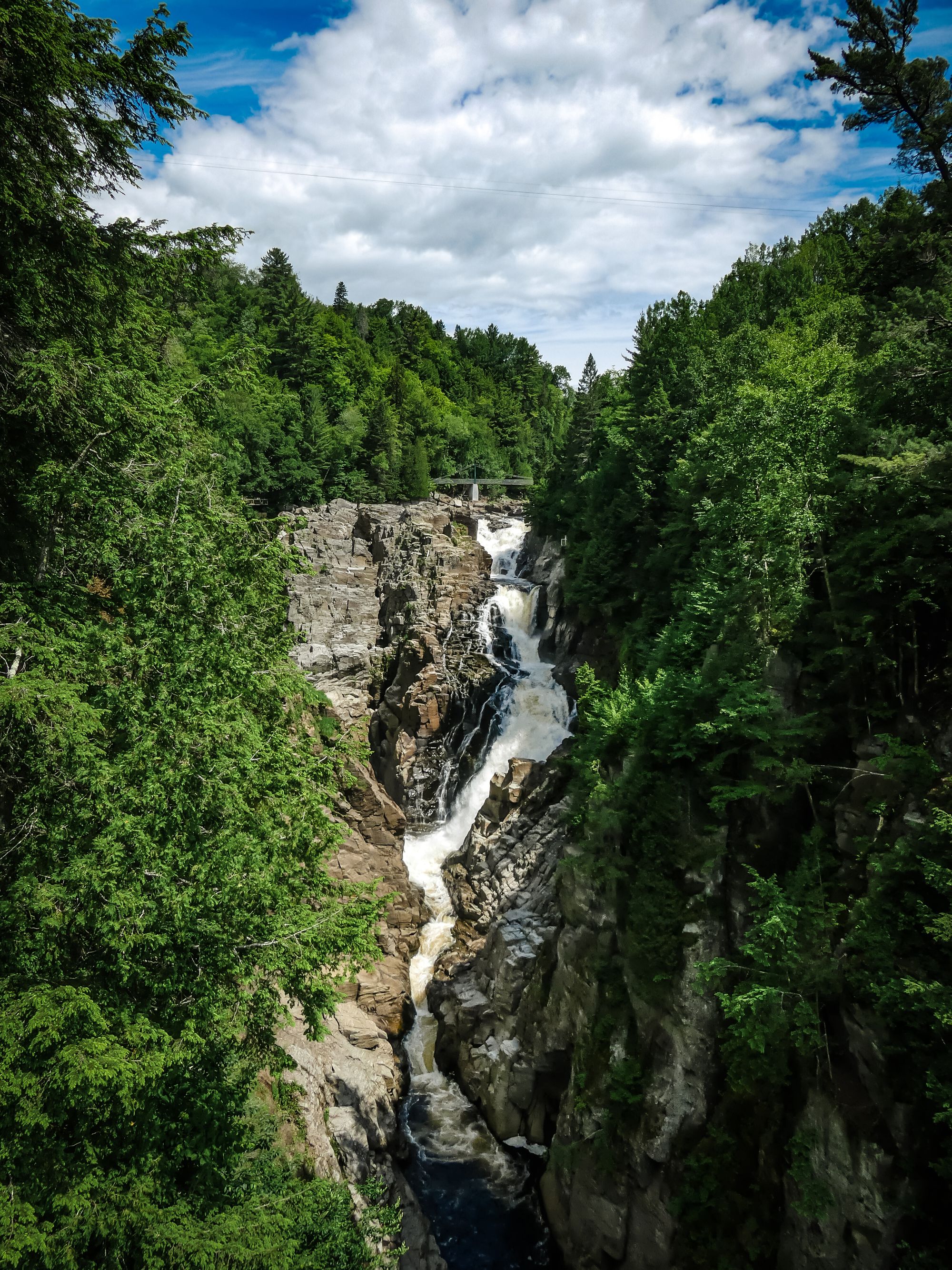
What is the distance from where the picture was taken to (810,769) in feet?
35.8

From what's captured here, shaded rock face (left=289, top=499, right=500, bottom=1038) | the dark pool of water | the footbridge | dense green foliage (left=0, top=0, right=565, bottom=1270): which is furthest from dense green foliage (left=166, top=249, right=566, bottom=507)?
the dark pool of water

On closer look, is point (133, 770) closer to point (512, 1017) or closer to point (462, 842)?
point (512, 1017)

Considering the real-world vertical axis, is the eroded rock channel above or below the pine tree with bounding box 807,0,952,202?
below

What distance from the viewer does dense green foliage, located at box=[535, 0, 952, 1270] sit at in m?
9.01

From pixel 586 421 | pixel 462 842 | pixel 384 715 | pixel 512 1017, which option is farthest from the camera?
pixel 586 421

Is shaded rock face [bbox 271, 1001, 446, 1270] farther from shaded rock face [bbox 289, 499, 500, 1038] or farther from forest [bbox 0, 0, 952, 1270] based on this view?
shaded rock face [bbox 289, 499, 500, 1038]

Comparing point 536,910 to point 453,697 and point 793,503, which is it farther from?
point 793,503

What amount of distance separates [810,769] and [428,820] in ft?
62.3

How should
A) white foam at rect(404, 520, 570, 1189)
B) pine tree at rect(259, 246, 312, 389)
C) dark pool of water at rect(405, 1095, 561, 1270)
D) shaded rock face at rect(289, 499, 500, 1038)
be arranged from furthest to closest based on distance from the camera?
pine tree at rect(259, 246, 312, 389) → shaded rock face at rect(289, 499, 500, 1038) → white foam at rect(404, 520, 570, 1189) → dark pool of water at rect(405, 1095, 561, 1270)

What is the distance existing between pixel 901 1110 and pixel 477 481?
62255mm

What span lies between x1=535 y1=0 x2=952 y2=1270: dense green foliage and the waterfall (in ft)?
18.7

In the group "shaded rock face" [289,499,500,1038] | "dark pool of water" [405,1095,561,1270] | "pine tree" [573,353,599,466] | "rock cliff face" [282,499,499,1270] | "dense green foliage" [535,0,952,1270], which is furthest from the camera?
"pine tree" [573,353,599,466]

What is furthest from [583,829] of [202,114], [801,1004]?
[202,114]

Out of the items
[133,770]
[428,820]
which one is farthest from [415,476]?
[133,770]
